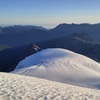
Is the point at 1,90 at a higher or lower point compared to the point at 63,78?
higher

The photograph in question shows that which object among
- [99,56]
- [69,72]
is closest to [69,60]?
[69,72]

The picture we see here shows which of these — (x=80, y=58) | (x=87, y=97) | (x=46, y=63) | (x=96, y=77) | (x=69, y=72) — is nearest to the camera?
(x=87, y=97)

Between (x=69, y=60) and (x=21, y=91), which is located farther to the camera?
(x=69, y=60)

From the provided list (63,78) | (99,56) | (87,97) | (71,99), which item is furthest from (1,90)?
(99,56)

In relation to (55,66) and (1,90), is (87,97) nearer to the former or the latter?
(1,90)

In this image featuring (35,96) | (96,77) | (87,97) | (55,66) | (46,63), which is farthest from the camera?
(46,63)

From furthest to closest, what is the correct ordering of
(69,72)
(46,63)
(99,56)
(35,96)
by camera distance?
(99,56) → (46,63) → (69,72) → (35,96)

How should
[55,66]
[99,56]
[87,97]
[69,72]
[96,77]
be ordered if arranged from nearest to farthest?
1. [87,97]
2. [96,77]
3. [69,72]
4. [55,66]
5. [99,56]

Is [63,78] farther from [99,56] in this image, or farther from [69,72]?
[99,56]

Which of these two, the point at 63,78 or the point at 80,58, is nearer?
the point at 63,78
